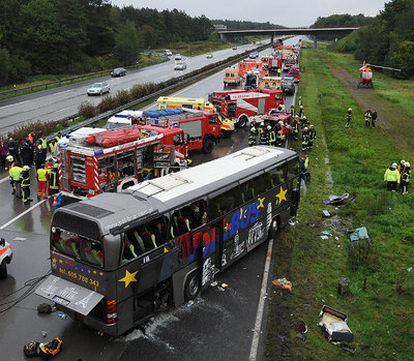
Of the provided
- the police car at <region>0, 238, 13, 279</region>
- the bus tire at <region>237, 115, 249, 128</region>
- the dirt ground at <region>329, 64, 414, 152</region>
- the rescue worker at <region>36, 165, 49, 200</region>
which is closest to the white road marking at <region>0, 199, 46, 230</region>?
the rescue worker at <region>36, 165, 49, 200</region>

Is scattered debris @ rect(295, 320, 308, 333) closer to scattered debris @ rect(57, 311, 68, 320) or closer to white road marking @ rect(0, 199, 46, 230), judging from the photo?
scattered debris @ rect(57, 311, 68, 320)

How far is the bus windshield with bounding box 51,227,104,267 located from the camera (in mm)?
9055

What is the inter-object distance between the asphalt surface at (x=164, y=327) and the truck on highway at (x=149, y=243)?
0.43 metres

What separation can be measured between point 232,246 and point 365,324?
384 cm

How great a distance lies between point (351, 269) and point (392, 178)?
303 inches

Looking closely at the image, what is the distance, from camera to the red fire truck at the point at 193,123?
24.1m

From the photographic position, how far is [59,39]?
235 feet

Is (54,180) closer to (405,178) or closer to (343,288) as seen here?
(343,288)

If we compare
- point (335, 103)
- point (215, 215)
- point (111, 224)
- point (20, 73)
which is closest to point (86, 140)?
point (215, 215)

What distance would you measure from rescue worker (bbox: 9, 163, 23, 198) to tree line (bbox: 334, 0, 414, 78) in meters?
62.0

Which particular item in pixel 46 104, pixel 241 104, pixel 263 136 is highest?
pixel 241 104

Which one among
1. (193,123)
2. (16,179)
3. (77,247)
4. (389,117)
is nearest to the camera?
(77,247)

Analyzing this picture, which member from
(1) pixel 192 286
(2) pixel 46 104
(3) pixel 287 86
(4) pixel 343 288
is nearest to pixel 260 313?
(1) pixel 192 286

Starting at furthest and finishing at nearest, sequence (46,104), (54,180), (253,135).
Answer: (46,104) → (253,135) → (54,180)
